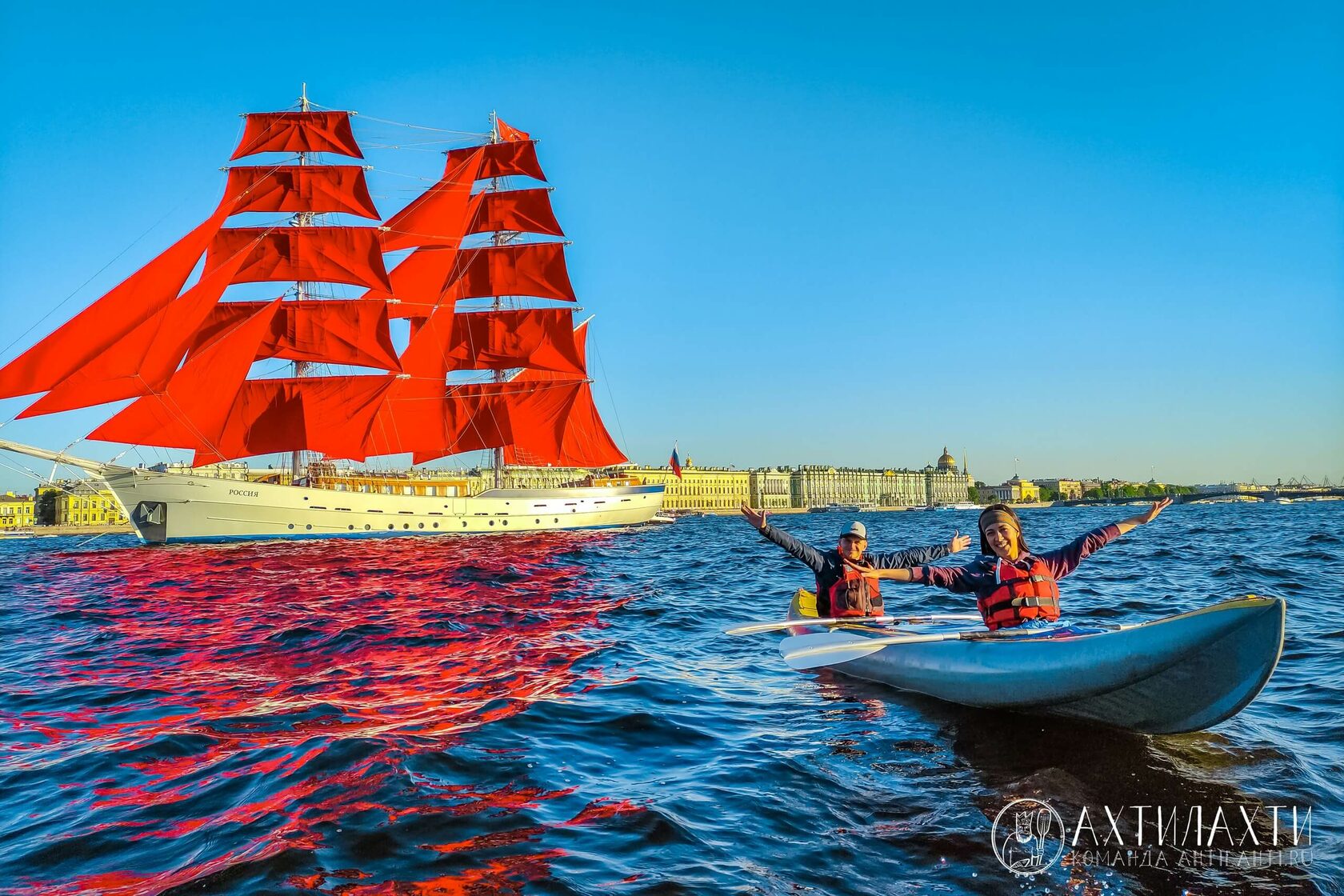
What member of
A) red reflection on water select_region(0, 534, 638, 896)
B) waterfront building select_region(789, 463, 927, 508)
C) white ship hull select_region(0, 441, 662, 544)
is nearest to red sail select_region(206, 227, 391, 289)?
white ship hull select_region(0, 441, 662, 544)

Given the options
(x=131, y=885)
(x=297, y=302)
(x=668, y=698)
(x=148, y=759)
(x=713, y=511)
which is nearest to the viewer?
(x=131, y=885)

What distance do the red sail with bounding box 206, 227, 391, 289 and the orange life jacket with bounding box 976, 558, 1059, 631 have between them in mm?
45806

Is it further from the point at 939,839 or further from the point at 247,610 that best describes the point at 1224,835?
the point at 247,610

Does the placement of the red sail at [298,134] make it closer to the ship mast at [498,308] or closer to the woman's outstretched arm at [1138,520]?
the ship mast at [498,308]

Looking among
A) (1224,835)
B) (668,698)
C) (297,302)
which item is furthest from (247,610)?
(297,302)

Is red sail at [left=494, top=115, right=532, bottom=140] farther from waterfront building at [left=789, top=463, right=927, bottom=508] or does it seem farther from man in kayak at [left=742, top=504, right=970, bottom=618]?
waterfront building at [left=789, top=463, right=927, bottom=508]

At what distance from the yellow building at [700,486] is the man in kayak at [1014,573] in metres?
144

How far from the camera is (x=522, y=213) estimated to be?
5750cm

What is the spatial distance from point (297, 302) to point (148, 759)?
146 feet

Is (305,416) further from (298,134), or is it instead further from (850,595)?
(850,595)

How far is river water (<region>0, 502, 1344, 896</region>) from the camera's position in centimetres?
406

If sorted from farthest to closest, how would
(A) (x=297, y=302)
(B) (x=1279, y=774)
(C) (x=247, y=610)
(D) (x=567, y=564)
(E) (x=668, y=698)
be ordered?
1. (A) (x=297, y=302)
2. (D) (x=567, y=564)
3. (C) (x=247, y=610)
4. (E) (x=668, y=698)
5. (B) (x=1279, y=774)

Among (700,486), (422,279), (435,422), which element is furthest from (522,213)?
(700,486)

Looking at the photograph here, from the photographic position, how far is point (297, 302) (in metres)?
45.6
